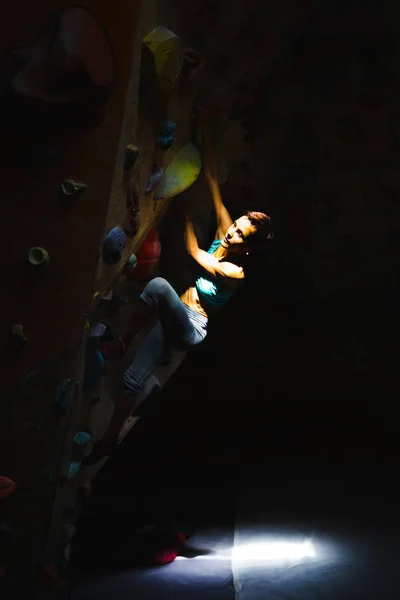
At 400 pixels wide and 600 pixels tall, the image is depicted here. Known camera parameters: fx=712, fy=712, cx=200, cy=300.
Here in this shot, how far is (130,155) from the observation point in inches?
78.1

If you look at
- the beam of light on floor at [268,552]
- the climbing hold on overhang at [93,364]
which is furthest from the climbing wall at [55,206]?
the beam of light on floor at [268,552]

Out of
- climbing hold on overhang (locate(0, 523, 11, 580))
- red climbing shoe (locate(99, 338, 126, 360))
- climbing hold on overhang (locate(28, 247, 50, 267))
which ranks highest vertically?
climbing hold on overhang (locate(28, 247, 50, 267))

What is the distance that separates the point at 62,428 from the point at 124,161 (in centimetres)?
77

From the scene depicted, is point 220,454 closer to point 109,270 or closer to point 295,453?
point 295,453

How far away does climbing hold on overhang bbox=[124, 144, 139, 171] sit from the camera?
77.8 inches

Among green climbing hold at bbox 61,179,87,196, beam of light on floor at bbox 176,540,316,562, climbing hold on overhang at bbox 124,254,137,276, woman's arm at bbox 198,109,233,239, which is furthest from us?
beam of light on floor at bbox 176,540,316,562

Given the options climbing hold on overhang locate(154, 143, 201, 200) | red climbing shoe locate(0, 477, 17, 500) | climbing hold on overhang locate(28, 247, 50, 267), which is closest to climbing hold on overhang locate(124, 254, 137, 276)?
climbing hold on overhang locate(154, 143, 201, 200)

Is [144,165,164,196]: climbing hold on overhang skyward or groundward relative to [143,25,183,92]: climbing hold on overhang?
groundward

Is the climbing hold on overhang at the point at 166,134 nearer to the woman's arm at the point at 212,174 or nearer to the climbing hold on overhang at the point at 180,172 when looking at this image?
the climbing hold on overhang at the point at 180,172

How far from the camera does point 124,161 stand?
1.98 m

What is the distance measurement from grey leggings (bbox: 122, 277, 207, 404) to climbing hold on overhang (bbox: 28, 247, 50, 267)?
0.67 metres

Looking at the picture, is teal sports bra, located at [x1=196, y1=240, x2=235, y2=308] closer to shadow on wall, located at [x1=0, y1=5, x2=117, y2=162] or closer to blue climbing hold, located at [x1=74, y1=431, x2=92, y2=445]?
blue climbing hold, located at [x1=74, y1=431, x2=92, y2=445]

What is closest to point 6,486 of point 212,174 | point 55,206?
point 55,206

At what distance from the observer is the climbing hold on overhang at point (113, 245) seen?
1.99 m
